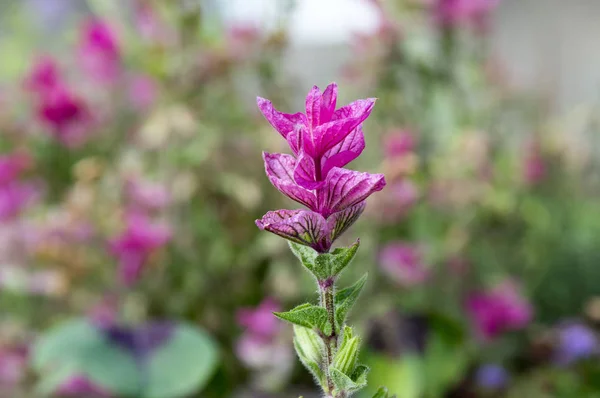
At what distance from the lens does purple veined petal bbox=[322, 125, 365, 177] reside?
0.27 m

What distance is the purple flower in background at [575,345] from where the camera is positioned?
0.94 meters

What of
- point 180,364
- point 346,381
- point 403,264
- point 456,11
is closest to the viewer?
point 346,381

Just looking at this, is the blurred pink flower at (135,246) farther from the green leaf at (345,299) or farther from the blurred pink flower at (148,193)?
the green leaf at (345,299)

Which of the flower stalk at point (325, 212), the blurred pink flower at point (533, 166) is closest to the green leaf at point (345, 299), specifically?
the flower stalk at point (325, 212)

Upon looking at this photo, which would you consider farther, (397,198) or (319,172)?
(397,198)

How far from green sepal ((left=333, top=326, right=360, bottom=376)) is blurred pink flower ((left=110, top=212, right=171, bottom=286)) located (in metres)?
0.59

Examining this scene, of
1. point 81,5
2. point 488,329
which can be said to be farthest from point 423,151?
point 81,5

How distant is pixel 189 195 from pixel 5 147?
599 mm

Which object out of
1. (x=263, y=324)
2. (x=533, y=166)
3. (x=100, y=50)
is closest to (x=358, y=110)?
(x=263, y=324)

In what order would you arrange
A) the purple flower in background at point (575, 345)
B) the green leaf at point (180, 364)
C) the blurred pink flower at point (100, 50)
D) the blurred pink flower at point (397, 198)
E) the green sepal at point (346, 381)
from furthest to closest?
the blurred pink flower at point (100, 50)
the purple flower in background at point (575, 345)
the blurred pink flower at point (397, 198)
the green leaf at point (180, 364)
the green sepal at point (346, 381)

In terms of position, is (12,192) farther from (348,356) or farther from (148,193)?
(348,356)

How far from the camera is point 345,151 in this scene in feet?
0.90

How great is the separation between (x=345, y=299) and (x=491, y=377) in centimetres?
70

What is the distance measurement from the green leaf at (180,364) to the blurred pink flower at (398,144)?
36cm
